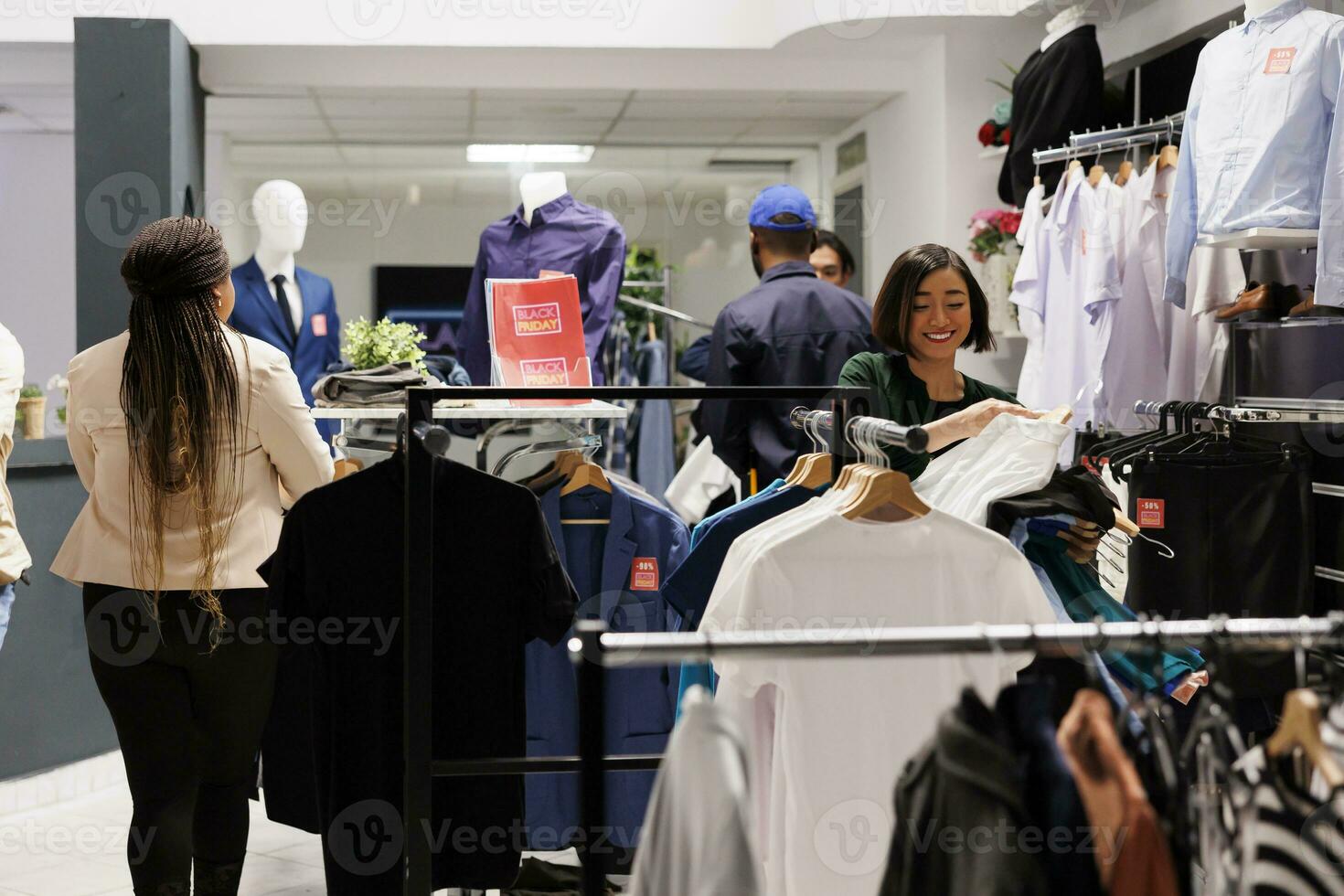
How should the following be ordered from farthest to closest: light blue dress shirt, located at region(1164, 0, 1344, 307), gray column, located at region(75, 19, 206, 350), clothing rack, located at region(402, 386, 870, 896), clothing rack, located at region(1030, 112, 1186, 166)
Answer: gray column, located at region(75, 19, 206, 350) → clothing rack, located at region(1030, 112, 1186, 166) → light blue dress shirt, located at region(1164, 0, 1344, 307) → clothing rack, located at region(402, 386, 870, 896)

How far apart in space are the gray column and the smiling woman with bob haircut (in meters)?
3.28

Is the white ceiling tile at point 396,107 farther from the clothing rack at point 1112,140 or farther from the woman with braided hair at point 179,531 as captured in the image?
the woman with braided hair at point 179,531

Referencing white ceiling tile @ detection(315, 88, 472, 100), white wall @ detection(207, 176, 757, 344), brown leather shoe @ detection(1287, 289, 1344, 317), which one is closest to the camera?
brown leather shoe @ detection(1287, 289, 1344, 317)

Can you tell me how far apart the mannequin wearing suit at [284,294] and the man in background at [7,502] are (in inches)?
80.5

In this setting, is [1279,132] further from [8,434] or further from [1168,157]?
[8,434]

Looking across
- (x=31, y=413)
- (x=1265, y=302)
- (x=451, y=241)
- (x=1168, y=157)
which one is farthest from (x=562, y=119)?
(x=1265, y=302)

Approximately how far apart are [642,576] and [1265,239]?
182 centimetres

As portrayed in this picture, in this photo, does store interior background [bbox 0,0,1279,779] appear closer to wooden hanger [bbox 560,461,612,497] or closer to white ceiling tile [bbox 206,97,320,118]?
white ceiling tile [bbox 206,97,320,118]

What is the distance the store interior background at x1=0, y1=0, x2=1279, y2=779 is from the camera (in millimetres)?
5270

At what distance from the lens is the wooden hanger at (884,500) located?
5.75 ft

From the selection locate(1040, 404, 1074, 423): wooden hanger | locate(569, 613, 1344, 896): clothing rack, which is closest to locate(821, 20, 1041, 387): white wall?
locate(1040, 404, 1074, 423): wooden hanger

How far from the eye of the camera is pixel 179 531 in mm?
2406

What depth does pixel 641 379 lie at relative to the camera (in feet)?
21.0

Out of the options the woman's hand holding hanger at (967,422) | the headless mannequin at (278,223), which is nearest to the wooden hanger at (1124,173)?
the woman's hand holding hanger at (967,422)
